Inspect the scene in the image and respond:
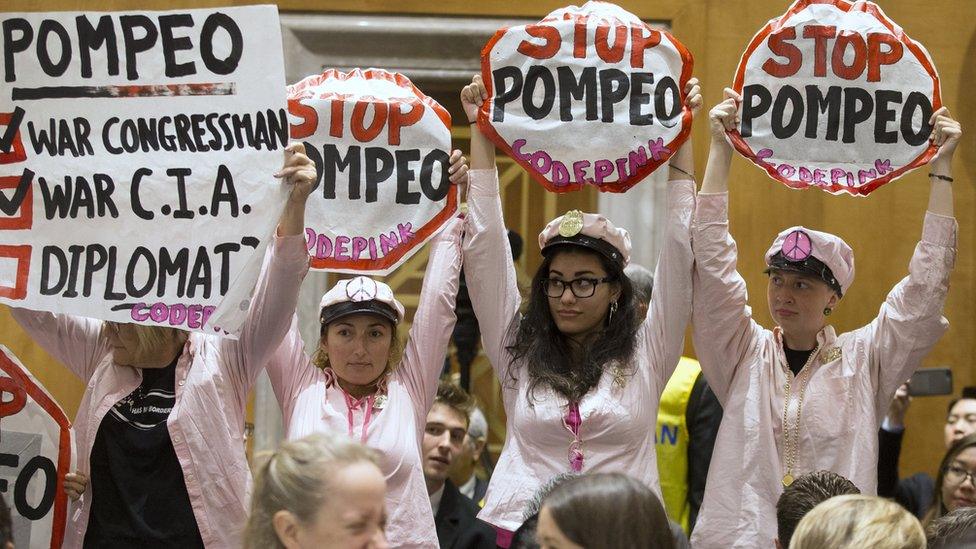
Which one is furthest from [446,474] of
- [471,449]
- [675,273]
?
[675,273]

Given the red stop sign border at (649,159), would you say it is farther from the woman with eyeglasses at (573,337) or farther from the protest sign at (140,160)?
the protest sign at (140,160)

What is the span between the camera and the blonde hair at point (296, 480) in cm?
257

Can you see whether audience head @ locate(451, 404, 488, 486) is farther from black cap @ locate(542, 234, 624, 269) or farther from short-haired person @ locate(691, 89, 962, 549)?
short-haired person @ locate(691, 89, 962, 549)

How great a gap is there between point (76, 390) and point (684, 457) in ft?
8.25

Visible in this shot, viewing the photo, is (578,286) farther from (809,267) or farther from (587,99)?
(809,267)

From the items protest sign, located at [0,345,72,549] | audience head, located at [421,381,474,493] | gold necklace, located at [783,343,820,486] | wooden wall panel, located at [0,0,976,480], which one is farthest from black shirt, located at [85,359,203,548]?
wooden wall panel, located at [0,0,976,480]

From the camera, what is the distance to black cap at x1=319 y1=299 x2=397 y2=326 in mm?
3773

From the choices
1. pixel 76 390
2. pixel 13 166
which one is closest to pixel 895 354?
pixel 13 166

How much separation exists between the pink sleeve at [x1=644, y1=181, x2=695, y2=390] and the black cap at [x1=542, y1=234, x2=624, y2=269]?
0.44 feet

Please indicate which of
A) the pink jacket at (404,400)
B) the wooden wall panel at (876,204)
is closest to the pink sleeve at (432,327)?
the pink jacket at (404,400)

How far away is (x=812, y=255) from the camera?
12.3 ft

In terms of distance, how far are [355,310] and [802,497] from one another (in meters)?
1.35

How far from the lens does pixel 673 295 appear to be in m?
3.66

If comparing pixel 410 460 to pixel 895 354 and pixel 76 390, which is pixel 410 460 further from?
pixel 76 390
